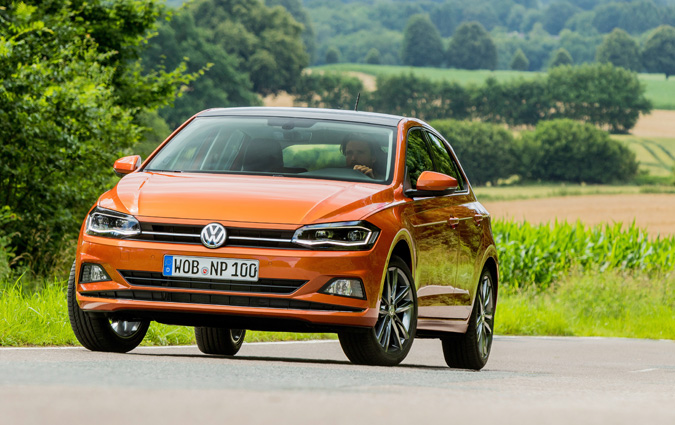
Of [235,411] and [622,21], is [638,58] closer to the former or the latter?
[622,21]

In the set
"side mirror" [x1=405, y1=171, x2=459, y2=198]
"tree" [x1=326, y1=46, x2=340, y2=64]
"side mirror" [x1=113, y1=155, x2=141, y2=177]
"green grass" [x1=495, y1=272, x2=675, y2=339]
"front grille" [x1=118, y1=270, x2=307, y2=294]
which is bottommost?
"tree" [x1=326, y1=46, x2=340, y2=64]

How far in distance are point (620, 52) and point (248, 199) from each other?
488 ft

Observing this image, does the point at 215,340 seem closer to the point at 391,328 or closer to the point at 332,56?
the point at 391,328

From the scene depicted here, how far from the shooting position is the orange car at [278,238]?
7.54 meters

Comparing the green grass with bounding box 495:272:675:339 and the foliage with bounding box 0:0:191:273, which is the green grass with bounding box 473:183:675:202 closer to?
the green grass with bounding box 495:272:675:339

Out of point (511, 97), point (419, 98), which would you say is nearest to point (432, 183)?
point (511, 97)

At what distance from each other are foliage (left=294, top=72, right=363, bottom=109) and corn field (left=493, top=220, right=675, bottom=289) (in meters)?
101

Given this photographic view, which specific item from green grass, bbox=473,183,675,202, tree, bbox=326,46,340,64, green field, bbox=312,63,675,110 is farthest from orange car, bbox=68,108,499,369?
tree, bbox=326,46,340,64

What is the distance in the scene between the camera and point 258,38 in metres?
121

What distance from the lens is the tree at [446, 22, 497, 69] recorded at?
558 feet

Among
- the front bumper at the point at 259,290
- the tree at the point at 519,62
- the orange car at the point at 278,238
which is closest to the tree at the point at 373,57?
the tree at the point at 519,62

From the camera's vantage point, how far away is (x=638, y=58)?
150250mm

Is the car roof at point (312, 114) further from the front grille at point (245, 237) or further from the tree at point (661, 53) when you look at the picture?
the tree at point (661, 53)

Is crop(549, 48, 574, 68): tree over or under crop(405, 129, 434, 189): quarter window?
under
